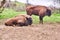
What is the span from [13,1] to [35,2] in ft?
10.1

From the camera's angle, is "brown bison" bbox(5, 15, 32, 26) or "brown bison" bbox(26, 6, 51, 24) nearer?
"brown bison" bbox(5, 15, 32, 26)

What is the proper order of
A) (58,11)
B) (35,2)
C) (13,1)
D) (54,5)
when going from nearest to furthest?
(58,11) → (54,5) → (35,2) → (13,1)

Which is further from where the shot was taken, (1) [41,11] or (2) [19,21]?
(1) [41,11]

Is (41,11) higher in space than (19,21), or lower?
lower

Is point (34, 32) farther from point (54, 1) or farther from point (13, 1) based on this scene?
point (13, 1)

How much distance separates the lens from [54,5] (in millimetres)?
23328

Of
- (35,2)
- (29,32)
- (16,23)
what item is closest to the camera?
(29,32)

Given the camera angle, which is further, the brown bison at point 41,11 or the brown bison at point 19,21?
the brown bison at point 41,11

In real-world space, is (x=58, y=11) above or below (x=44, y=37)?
below

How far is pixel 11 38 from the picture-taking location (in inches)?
330

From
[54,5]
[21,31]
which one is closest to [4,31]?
[21,31]

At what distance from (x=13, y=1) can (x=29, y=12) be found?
39.9 feet

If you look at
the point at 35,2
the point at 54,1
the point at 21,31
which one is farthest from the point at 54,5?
the point at 21,31

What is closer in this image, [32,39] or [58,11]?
[32,39]
